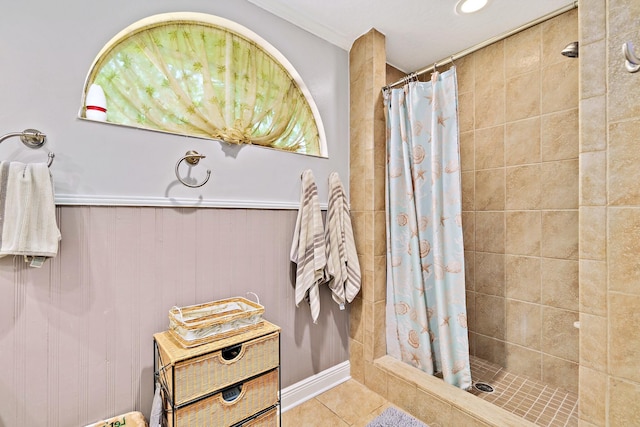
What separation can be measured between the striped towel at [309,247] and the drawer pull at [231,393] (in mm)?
544

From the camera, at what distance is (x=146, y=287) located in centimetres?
129

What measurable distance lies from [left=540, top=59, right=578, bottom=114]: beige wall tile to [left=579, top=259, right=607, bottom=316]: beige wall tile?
113cm

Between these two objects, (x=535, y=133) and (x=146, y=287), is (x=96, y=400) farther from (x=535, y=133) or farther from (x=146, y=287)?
(x=535, y=133)

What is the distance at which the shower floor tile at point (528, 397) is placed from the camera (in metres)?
1.53

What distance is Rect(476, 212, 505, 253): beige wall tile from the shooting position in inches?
79.4

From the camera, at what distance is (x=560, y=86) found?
1.74 meters

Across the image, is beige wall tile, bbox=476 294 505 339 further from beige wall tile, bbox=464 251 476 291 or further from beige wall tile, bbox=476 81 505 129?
beige wall tile, bbox=476 81 505 129

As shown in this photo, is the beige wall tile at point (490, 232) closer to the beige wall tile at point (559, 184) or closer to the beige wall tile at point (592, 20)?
the beige wall tile at point (559, 184)

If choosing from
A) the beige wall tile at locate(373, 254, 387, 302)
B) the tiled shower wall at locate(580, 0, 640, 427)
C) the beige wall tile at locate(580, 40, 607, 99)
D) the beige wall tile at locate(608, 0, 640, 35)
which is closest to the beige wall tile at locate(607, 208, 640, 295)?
the tiled shower wall at locate(580, 0, 640, 427)

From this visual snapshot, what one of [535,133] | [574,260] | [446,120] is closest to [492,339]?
[574,260]

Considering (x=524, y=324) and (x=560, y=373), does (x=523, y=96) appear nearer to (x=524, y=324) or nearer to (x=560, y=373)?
(x=524, y=324)

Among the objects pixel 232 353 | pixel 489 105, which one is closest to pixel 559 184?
pixel 489 105

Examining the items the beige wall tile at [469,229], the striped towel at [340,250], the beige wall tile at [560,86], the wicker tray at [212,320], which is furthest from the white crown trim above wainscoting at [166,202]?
the beige wall tile at [560,86]

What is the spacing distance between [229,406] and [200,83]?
5.01 feet
